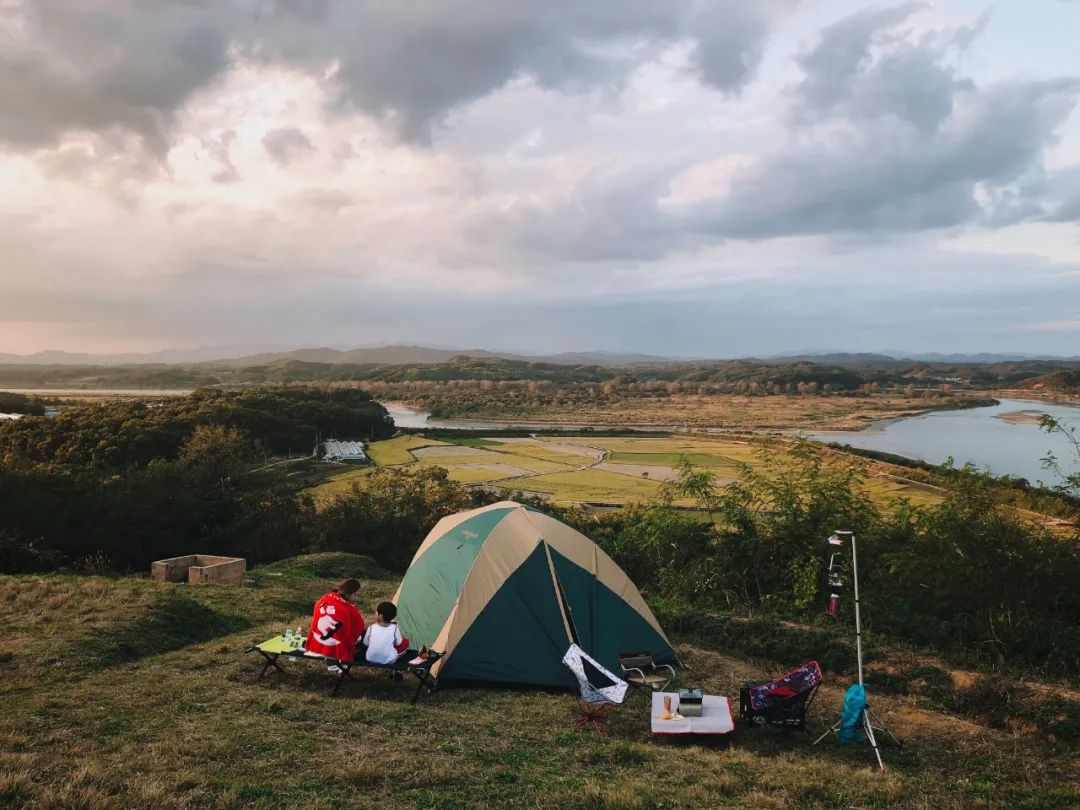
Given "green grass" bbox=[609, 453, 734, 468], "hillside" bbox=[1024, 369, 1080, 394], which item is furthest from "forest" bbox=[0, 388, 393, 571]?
"hillside" bbox=[1024, 369, 1080, 394]

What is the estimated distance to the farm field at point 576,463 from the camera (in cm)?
3609

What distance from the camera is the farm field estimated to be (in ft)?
118

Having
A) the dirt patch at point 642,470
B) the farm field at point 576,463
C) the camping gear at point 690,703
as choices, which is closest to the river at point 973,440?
the farm field at point 576,463

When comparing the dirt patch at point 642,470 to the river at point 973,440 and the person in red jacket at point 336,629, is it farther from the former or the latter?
the person in red jacket at point 336,629

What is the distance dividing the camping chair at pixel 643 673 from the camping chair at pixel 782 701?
1393 mm

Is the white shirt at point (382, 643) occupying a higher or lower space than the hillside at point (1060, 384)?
lower

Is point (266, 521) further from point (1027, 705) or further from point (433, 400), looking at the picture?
point (433, 400)

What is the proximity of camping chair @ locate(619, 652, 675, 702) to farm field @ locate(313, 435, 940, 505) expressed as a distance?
1919cm

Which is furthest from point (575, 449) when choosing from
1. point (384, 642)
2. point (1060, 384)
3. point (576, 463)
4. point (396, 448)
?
point (1060, 384)

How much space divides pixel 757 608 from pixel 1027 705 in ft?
18.1

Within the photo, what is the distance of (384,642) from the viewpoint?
8.47 meters

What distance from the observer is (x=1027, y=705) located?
8016 mm

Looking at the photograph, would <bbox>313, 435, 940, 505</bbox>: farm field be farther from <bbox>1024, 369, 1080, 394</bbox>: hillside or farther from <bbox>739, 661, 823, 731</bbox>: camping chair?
<bbox>1024, 369, 1080, 394</bbox>: hillside

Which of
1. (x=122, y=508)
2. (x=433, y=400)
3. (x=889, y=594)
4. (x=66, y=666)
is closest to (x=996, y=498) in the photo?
(x=889, y=594)
